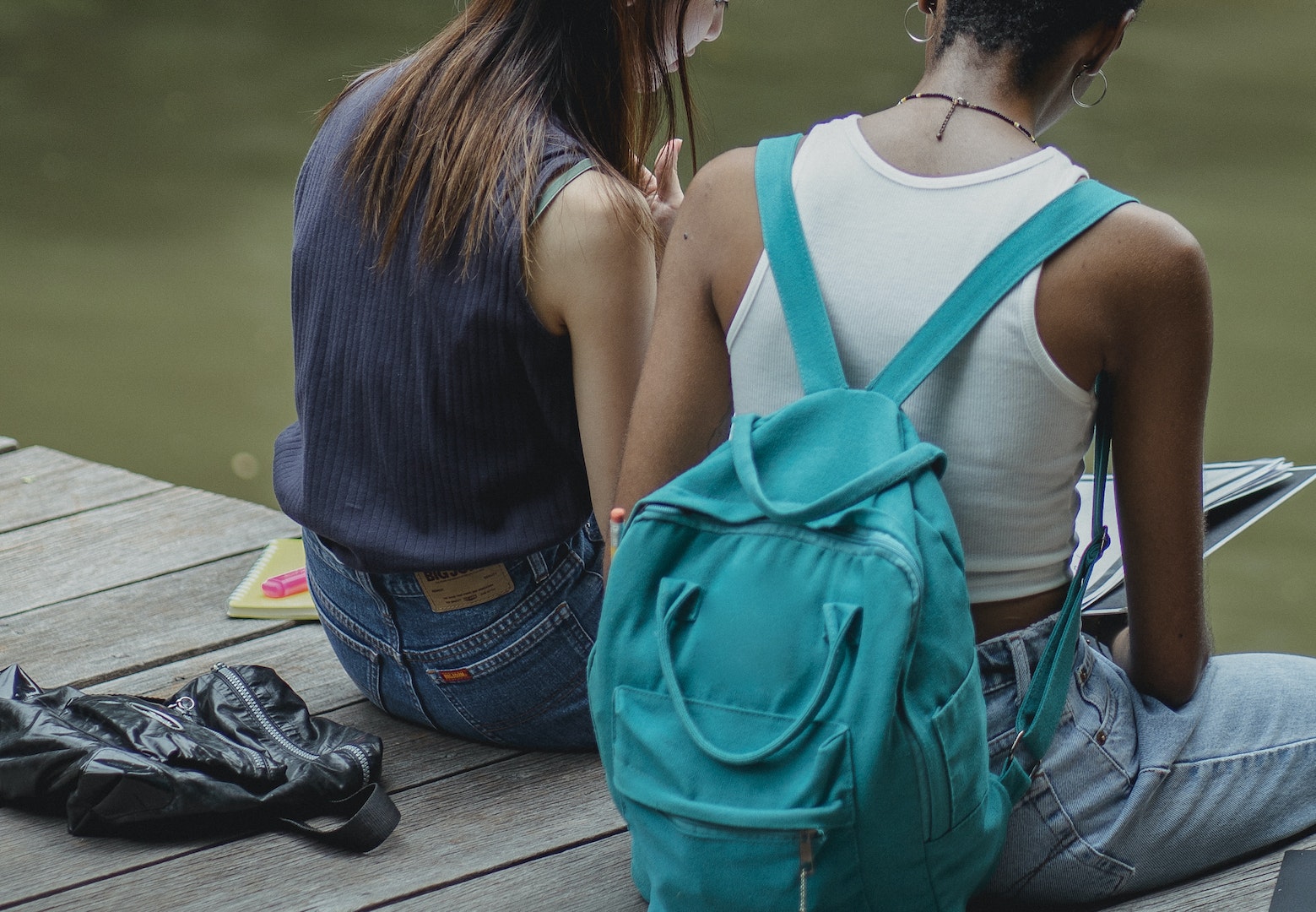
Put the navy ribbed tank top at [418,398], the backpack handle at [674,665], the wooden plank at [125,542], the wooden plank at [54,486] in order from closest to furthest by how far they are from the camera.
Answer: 1. the backpack handle at [674,665]
2. the navy ribbed tank top at [418,398]
3. the wooden plank at [125,542]
4. the wooden plank at [54,486]

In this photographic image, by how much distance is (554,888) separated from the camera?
1258 millimetres

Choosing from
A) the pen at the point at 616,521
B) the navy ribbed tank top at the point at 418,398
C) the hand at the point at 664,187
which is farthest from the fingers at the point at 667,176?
the pen at the point at 616,521

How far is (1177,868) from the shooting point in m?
1.16

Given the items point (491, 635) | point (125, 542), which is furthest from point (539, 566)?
point (125, 542)

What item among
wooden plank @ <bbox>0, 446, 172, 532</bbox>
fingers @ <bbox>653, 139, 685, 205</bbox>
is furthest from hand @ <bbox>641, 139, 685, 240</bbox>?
wooden plank @ <bbox>0, 446, 172, 532</bbox>

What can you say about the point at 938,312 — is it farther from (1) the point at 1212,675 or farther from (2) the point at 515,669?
(2) the point at 515,669

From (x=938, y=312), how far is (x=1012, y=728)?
0.32 meters

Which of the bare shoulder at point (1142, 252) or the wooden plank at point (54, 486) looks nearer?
the bare shoulder at point (1142, 252)

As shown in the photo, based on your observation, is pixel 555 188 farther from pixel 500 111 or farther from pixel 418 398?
pixel 418 398

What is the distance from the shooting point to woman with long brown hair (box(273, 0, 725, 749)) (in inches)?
49.1

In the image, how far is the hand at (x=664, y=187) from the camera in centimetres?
143

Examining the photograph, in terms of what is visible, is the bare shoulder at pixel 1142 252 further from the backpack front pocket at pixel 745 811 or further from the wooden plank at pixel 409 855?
the wooden plank at pixel 409 855

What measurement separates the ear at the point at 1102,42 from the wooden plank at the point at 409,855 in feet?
2.56

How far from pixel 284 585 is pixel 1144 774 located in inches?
46.0
